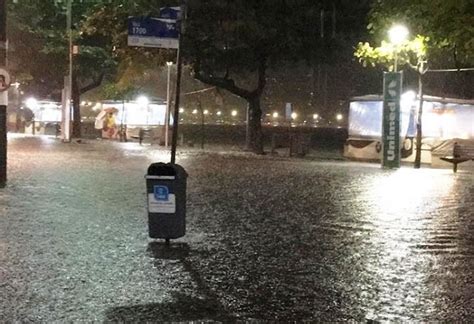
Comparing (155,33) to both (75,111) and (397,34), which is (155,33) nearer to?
(397,34)

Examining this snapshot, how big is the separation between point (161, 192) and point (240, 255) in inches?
52.3

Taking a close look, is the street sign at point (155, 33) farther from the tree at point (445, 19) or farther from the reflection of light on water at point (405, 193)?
the tree at point (445, 19)

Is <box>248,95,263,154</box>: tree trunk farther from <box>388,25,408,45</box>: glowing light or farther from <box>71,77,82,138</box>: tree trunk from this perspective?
<box>71,77,82,138</box>: tree trunk

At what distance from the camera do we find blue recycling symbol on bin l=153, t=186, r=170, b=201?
1006cm

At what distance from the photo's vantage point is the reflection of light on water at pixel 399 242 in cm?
749

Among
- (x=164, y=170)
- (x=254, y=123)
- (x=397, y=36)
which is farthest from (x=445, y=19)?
(x=254, y=123)

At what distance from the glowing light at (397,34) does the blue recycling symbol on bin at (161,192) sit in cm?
1386

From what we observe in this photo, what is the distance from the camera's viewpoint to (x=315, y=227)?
40.4 feet

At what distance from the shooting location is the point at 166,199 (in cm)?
1007

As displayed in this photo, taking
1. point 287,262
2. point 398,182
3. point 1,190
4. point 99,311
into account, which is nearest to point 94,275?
point 99,311

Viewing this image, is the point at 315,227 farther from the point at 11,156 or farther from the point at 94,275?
the point at 11,156

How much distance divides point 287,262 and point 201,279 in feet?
4.80

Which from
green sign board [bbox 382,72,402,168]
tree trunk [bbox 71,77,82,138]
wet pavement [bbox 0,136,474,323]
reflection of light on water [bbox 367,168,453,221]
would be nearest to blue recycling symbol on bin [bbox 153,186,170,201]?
wet pavement [bbox 0,136,474,323]

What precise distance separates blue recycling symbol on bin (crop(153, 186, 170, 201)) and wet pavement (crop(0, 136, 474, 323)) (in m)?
Answer: 0.66
